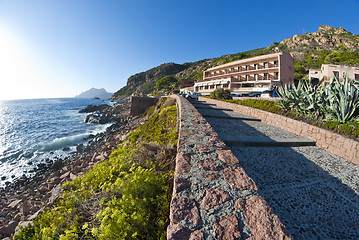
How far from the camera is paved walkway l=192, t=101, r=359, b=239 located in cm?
207

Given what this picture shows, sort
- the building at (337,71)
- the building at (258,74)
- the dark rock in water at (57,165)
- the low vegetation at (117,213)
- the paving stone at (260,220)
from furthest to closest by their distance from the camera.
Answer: the building at (258,74) < the building at (337,71) < the dark rock in water at (57,165) < the low vegetation at (117,213) < the paving stone at (260,220)

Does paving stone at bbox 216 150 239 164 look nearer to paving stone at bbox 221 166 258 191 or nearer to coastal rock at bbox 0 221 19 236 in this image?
paving stone at bbox 221 166 258 191

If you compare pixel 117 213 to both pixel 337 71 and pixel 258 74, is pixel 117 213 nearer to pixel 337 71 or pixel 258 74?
pixel 258 74

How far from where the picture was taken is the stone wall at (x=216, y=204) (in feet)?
4.04

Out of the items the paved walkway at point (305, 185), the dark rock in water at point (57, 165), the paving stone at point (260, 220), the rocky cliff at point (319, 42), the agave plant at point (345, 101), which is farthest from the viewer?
the rocky cliff at point (319, 42)

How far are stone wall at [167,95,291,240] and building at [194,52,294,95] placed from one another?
26525mm

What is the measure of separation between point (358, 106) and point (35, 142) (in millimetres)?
23797

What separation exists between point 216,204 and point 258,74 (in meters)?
35.6

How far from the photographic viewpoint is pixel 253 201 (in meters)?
1.54

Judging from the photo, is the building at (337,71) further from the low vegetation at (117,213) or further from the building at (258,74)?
the low vegetation at (117,213)

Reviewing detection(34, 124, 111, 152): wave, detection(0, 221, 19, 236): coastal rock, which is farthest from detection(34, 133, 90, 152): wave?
detection(0, 221, 19, 236): coastal rock

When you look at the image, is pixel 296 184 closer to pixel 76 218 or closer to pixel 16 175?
pixel 76 218

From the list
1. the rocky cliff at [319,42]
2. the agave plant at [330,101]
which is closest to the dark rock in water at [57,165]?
the agave plant at [330,101]

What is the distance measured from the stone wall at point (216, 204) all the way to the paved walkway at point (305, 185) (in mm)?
926
